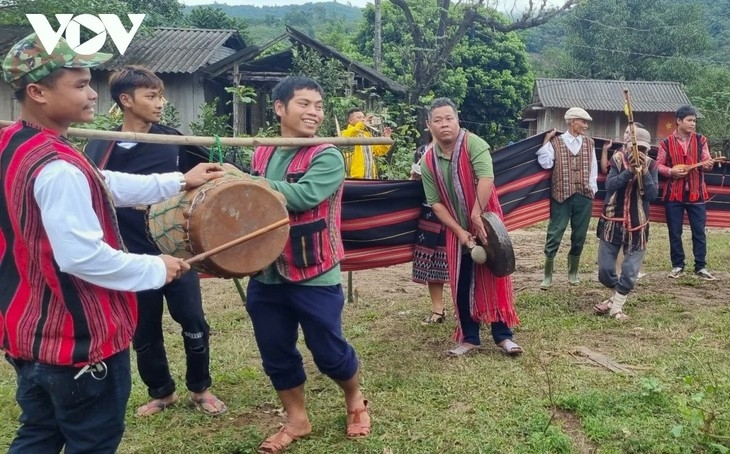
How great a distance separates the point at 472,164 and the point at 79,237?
129 inches

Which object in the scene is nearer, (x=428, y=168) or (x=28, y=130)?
(x=28, y=130)

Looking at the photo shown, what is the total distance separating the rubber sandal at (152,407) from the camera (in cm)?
420

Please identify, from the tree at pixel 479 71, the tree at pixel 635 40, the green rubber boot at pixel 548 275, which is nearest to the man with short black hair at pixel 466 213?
the green rubber boot at pixel 548 275

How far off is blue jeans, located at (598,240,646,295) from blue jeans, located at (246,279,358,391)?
325 cm

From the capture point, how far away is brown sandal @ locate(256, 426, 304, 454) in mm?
3652

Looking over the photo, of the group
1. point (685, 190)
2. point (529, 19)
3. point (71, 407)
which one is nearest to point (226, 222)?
point (71, 407)

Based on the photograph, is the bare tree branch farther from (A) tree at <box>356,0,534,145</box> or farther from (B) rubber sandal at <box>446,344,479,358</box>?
(B) rubber sandal at <box>446,344,479,358</box>

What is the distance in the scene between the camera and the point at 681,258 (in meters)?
7.98

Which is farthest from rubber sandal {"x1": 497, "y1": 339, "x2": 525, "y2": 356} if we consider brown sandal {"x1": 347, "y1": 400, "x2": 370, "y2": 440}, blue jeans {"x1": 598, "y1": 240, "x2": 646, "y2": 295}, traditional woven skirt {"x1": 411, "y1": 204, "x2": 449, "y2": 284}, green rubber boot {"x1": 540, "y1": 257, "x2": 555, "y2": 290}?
green rubber boot {"x1": 540, "y1": 257, "x2": 555, "y2": 290}

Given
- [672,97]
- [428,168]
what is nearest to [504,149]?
[428,168]

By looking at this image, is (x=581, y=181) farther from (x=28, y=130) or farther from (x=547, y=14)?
(x=547, y=14)

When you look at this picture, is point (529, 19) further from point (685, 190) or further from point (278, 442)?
point (278, 442)

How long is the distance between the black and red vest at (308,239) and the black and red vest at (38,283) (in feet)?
3.73

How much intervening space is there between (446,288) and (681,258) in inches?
107
